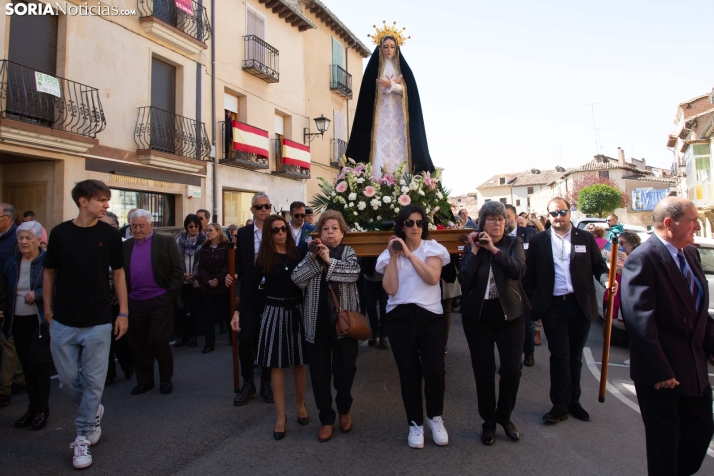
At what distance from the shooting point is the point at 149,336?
208 inches

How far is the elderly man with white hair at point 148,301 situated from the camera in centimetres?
528

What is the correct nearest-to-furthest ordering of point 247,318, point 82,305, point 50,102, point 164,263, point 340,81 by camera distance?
point 82,305 < point 247,318 < point 164,263 < point 50,102 < point 340,81

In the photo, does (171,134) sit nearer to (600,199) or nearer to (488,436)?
(488,436)

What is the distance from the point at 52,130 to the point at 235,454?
29.5 feet

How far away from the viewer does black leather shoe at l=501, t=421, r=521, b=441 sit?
13.0 feet

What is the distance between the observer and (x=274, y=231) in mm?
4262

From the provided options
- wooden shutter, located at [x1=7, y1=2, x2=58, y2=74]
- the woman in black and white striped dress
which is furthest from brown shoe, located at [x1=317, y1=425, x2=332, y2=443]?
wooden shutter, located at [x1=7, y1=2, x2=58, y2=74]

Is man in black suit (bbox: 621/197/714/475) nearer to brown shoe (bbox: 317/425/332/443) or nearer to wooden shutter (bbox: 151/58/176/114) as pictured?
brown shoe (bbox: 317/425/332/443)

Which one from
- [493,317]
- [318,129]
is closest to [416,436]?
[493,317]

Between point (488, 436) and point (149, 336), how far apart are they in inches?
139

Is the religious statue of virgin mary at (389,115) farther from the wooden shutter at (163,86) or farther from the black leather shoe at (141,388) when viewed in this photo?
the wooden shutter at (163,86)

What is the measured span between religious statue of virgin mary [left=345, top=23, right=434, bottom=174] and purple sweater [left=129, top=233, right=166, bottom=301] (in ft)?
8.69

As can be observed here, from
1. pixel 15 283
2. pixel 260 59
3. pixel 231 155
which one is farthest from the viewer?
pixel 260 59

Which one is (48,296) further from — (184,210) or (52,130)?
(184,210)
